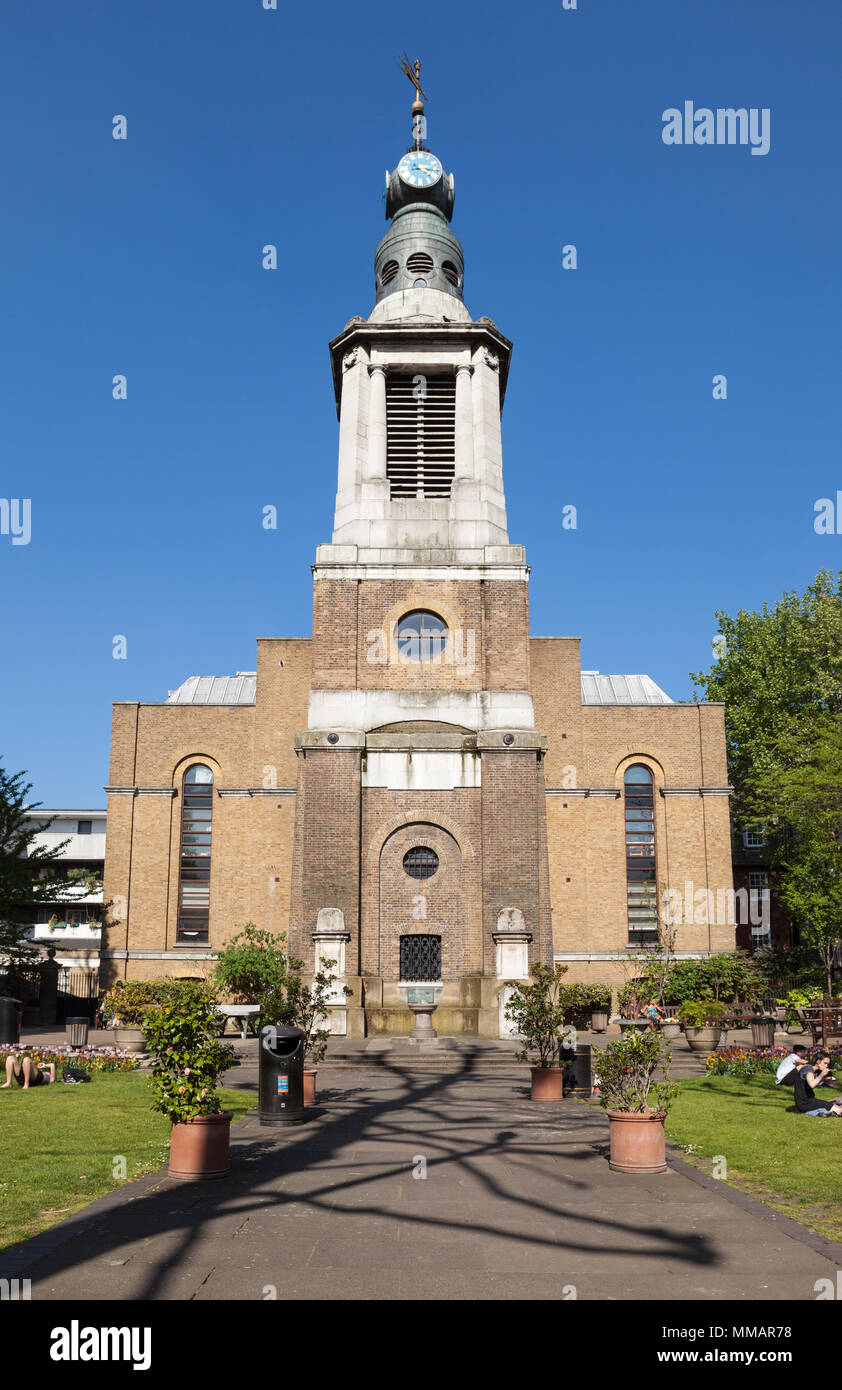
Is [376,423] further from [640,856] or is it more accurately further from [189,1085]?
[189,1085]

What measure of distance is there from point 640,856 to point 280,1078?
75.1 feet

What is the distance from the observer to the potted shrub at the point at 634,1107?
10.6 meters

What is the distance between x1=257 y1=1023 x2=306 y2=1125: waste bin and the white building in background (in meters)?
22.8

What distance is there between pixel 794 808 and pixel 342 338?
1882cm

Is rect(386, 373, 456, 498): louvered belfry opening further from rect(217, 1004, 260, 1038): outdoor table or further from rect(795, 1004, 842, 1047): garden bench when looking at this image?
rect(795, 1004, 842, 1047): garden bench

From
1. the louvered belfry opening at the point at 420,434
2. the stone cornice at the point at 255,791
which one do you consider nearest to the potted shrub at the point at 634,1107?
the louvered belfry opening at the point at 420,434

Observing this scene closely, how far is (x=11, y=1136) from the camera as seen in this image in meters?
12.4

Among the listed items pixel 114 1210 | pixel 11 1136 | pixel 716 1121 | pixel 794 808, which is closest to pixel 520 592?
pixel 794 808

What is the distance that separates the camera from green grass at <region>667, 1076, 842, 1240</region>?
31.2ft

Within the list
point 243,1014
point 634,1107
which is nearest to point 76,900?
point 243,1014

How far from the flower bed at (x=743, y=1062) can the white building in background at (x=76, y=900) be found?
22263 mm

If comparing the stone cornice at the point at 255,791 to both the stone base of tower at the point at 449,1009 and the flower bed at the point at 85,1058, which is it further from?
the flower bed at the point at 85,1058
